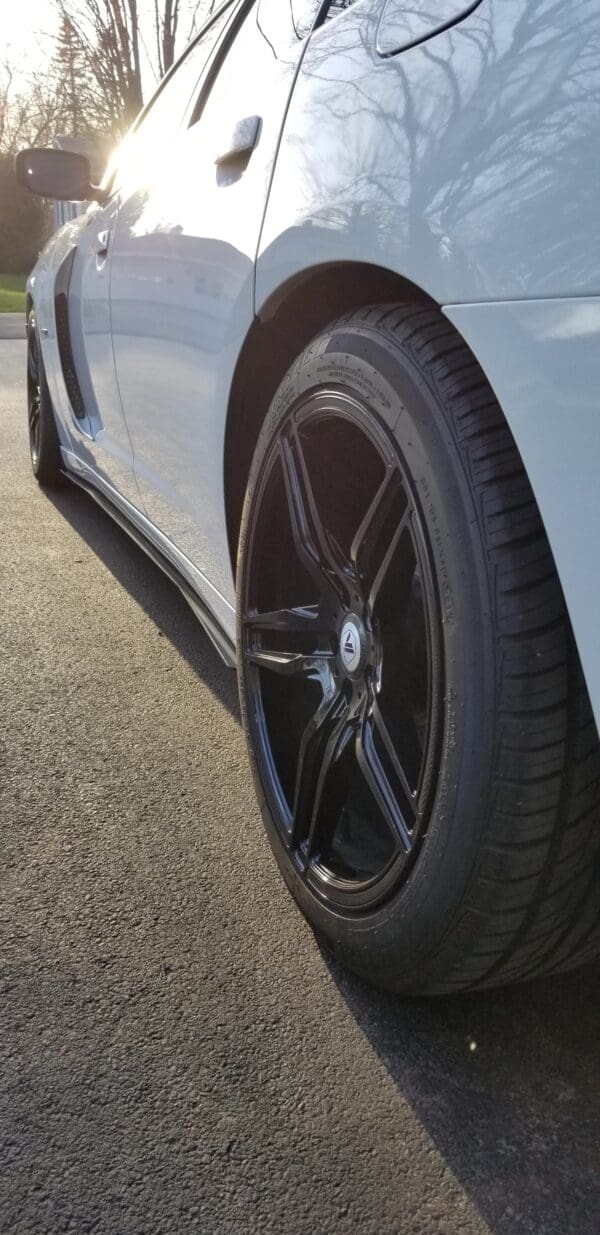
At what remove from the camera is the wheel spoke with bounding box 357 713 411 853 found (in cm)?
142

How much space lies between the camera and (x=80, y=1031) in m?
1.50

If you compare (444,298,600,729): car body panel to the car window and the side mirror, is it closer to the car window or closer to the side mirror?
the car window

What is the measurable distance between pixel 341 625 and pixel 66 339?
2.39 metres

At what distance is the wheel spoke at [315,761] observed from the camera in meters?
1.64

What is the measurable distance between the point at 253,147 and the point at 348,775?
3.83 feet

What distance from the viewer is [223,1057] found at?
1.46m

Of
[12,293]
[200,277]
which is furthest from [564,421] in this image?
[12,293]

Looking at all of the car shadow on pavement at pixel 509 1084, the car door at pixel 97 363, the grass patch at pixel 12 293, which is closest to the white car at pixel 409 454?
the car shadow on pavement at pixel 509 1084

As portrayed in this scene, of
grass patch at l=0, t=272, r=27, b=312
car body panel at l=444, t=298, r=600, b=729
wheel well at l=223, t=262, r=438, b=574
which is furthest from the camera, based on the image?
grass patch at l=0, t=272, r=27, b=312

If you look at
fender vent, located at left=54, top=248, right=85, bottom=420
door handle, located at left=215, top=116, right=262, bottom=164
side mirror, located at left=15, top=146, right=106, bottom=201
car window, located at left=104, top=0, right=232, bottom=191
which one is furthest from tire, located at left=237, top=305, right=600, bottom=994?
side mirror, located at left=15, top=146, right=106, bottom=201

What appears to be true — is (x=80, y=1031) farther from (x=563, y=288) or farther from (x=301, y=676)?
(x=563, y=288)

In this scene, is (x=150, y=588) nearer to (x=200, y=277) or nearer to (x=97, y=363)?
(x=97, y=363)

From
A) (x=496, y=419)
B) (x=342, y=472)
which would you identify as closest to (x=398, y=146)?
(x=496, y=419)

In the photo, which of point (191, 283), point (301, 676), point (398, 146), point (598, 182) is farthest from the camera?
point (191, 283)
